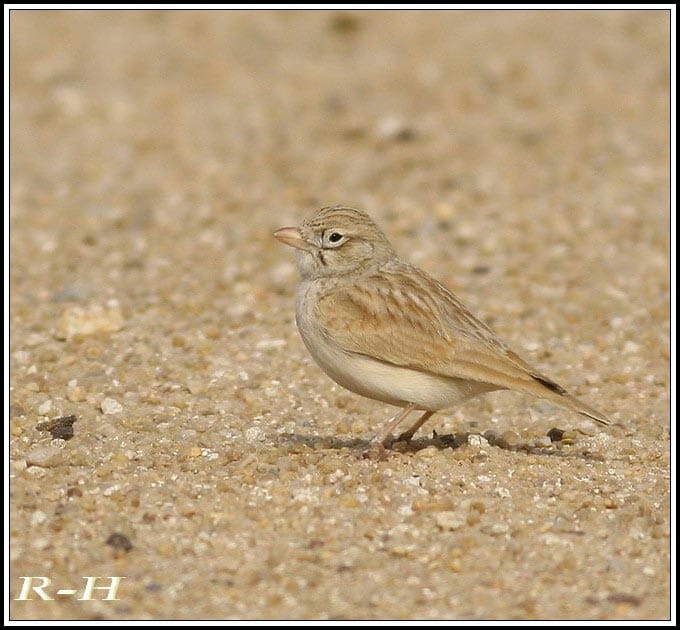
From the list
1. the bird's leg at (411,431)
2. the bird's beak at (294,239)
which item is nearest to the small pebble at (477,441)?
the bird's leg at (411,431)

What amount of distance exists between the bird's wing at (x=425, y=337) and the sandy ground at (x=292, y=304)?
57 cm

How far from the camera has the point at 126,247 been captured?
1188cm

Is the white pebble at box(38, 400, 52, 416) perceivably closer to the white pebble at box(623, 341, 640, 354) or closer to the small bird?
the small bird

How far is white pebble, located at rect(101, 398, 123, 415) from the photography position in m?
Result: 8.16

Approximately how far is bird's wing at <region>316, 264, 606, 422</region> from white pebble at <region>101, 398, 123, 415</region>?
1.79 m

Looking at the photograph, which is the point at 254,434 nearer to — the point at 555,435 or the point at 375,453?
the point at 375,453

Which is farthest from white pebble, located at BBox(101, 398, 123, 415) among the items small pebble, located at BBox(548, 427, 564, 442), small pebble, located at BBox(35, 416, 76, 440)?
small pebble, located at BBox(548, 427, 564, 442)

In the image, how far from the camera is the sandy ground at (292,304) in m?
6.07

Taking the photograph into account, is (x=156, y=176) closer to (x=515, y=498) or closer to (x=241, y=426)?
(x=241, y=426)

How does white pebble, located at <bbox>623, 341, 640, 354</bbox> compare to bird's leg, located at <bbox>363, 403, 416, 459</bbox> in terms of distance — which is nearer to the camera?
bird's leg, located at <bbox>363, 403, 416, 459</bbox>

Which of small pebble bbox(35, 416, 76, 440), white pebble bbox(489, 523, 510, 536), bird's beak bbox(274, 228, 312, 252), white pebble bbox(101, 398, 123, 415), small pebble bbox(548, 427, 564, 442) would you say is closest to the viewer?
white pebble bbox(489, 523, 510, 536)

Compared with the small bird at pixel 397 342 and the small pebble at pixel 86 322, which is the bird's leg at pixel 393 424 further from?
the small pebble at pixel 86 322

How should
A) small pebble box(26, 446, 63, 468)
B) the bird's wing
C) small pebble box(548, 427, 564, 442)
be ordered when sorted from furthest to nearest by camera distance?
small pebble box(548, 427, 564, 442) → small pebble box(26, 446, 63, 468) → the bird's wing

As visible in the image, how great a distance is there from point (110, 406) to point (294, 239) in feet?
5.84
